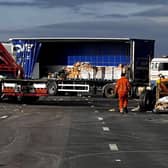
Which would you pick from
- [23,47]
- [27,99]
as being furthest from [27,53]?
[27,99]

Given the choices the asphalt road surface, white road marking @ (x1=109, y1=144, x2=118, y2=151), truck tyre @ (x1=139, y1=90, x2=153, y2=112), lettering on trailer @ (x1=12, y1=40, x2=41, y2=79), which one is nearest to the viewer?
the asphalt road surface

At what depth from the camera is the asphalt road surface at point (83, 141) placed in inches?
504

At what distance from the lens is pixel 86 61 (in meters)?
43.7

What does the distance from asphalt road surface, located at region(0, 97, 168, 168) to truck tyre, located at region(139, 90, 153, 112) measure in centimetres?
469

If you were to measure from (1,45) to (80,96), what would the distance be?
11077mm

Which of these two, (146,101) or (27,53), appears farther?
(27,53)

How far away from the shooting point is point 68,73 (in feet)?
145

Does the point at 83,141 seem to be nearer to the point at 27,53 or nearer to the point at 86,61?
the point at 27,53

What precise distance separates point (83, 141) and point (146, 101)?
13763mm

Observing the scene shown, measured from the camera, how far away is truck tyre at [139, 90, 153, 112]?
2969 cm

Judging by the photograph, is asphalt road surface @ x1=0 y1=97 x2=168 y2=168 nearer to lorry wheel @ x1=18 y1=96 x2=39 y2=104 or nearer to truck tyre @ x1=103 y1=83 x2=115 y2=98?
lorry wheel @ x1=18 y1=96 x2=39 y2=104

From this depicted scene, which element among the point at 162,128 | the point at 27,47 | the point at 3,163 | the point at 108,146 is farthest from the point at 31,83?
the point at 3,163

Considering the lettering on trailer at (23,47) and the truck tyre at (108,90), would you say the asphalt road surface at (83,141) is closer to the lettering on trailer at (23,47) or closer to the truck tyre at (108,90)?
the lettering on trailer at (23,47)

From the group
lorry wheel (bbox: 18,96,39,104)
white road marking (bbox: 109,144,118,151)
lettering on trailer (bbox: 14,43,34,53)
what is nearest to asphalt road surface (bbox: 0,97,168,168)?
white road marking (bbox: 109,144,118,151)
